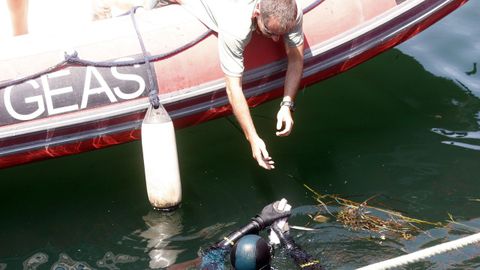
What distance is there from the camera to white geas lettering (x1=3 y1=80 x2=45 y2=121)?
4.54m

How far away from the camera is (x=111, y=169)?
541 centimetres

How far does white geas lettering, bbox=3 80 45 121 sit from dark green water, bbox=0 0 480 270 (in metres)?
0.76

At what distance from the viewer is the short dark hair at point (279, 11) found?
424 centimetres

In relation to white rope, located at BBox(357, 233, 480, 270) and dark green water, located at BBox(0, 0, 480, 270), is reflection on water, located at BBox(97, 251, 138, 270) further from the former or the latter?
white rope, located at BBox(357, 233, 480, 270)

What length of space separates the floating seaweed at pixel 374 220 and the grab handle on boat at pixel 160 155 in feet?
3.16

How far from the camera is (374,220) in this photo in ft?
15.1

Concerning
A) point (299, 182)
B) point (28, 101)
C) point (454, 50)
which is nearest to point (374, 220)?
point (299, 182)

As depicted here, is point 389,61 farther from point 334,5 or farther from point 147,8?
point 147,8

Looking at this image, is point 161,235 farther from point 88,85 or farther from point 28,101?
point 28,101

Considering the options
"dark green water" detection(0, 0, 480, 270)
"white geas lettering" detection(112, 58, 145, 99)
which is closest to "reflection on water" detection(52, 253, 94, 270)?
"dark green water" detection(0, 0, 480, 270)

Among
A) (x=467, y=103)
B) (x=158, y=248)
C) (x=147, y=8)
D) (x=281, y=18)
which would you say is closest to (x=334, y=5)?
(x=281, y=18)

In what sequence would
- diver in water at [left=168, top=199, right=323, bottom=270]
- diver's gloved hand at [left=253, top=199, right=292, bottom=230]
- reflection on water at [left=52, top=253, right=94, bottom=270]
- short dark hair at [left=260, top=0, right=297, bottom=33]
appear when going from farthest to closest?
reflection on water at [left=52, top=253, right=94, bottom=270], short dark hair at [left=260, top=0, right=297, bottom=33], diver's gloved hand at [left=253, top=199, right=292, bottom=230], diver in water at [left=168, top=199, right=323, bottom=270]

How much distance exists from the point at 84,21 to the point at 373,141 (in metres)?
2.42

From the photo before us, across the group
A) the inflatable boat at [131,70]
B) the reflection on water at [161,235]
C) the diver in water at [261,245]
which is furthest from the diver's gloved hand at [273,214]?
the inflatable boat at [131,70]
